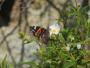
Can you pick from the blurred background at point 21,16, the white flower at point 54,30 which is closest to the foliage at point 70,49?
the white flower at point 54,30

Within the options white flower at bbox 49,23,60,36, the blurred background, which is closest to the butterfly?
white flower at bbox 49,23,60,36

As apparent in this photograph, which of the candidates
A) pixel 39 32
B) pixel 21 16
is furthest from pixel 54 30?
pixel 21 16

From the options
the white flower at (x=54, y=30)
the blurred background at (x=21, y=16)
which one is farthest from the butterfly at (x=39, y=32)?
the blurred background at (x=21, y=16)

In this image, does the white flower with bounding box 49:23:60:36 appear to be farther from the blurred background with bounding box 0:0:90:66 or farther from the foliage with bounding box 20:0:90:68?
the blurred background with bounding box 0:0:90:66

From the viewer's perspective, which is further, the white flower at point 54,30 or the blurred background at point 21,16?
the blurred background at point 21,16

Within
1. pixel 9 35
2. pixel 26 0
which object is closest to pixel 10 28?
pixel 9 35

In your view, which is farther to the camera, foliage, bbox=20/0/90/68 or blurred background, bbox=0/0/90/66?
blurred background, bbox=0/0/90/66

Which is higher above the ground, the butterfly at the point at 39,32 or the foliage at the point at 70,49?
the butterfly at the point at 39,32

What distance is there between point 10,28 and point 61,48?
152 centimetres

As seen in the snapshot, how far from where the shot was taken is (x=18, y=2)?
3.11 metres

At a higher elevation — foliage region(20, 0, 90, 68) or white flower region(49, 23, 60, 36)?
white flower region(49, 23, 60, 36)

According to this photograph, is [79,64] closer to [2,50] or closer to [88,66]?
[88,66]

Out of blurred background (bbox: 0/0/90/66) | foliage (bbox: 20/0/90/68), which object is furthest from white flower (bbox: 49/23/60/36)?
blurred background (bbox: 0/0/90/66)

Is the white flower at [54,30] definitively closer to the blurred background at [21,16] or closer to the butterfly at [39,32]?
the butterfly at [39,32]
